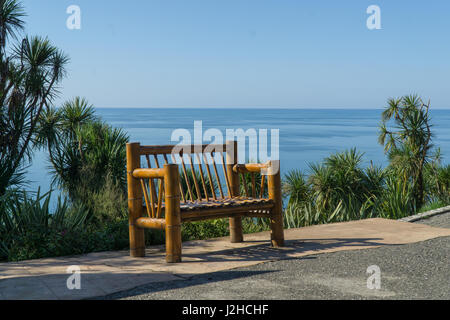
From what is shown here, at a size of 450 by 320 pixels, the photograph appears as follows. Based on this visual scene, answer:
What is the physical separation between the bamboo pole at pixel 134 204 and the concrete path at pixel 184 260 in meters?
0.11

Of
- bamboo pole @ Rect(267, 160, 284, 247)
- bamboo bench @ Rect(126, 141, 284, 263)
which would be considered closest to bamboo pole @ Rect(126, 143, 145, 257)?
bamboo bench @ Rect(126, 141, 284, 263)

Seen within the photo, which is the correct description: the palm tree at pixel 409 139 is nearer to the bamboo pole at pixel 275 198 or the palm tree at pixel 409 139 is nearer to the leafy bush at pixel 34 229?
the bamboo pole at pixel 275 198

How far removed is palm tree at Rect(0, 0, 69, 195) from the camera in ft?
38.2

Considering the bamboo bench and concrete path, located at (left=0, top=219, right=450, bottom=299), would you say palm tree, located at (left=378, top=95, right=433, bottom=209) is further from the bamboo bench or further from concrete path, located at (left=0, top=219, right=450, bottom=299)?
the bamboo bench

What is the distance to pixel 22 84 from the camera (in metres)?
12.9

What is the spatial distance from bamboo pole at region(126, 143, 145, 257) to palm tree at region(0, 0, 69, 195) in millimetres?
7091

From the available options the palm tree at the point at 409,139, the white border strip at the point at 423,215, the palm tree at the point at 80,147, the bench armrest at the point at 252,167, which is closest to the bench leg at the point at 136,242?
the bench armrest at the point at 252,167

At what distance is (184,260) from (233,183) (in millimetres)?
1265

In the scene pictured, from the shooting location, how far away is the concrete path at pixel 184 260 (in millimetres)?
3783

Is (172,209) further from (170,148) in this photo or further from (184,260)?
(170,148)

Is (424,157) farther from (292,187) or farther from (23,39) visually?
(23,39)

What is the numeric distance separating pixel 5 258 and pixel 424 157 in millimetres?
10787
